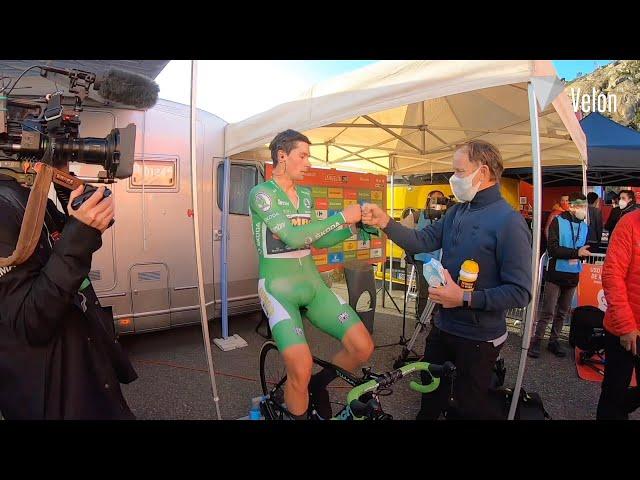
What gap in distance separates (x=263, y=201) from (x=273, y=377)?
2021mm

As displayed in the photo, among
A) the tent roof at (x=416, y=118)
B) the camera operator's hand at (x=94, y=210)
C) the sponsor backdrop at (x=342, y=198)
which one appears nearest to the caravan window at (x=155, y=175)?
the tent roof at (x=416, y=118)

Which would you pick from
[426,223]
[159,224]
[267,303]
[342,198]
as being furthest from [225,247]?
[426,223]

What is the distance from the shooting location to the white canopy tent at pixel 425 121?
8.13 feet

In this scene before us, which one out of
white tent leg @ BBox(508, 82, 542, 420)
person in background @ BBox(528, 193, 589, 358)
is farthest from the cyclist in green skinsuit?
person in background @ BBox(528, 193, 589, 358)

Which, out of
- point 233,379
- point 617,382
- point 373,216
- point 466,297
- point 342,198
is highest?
point 342,198

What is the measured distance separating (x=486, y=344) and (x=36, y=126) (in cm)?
242

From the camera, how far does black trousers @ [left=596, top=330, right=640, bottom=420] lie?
2469 mm

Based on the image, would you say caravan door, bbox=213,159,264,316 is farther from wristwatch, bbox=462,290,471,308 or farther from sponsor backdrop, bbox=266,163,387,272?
wristwatch, bbox=462,290,471,308

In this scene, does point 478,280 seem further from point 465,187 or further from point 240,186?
point 240,186

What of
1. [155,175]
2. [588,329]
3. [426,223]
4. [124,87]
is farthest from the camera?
[426,223]

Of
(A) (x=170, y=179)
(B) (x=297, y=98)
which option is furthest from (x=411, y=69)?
(A) (x=170, y=179)

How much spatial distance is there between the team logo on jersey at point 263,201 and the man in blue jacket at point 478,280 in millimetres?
621

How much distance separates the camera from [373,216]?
7.77ft

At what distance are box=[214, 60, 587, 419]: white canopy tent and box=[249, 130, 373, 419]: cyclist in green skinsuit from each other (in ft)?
2.74
